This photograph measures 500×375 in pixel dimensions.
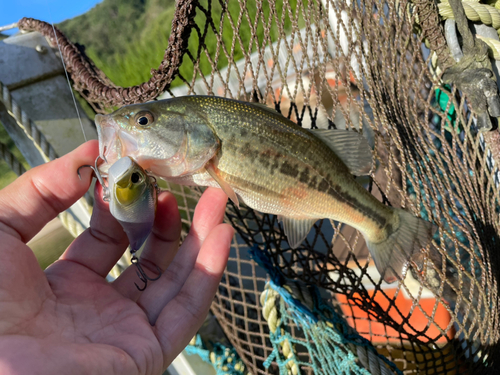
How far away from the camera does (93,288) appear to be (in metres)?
1.22

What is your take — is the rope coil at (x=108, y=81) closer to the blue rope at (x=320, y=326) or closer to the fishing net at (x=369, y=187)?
the fishing net at (x=369, y=187)

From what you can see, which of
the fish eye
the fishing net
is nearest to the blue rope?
the fishing net

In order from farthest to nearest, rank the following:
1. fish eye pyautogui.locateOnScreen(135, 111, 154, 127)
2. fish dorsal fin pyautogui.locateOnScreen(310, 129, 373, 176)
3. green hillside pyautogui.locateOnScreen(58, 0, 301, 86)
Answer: green hillside pyautogui.locateOnScreen(58, 0, 301, 86) → fish dorsal fin pyautogui.locateOnScreen(310, 129, 373, 176) → fish eye pyautogui.locateOnScreen(135, 111, 154, 127)

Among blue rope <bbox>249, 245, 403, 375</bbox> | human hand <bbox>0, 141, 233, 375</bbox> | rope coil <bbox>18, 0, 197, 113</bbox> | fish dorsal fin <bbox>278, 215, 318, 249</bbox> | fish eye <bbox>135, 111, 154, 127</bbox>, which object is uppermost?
rope coil <bbox>18, 0, 197, 113</bbox>

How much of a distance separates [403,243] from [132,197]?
116 cm

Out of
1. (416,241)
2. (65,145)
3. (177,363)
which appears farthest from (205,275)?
(65,145)

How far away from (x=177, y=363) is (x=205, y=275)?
1.29m

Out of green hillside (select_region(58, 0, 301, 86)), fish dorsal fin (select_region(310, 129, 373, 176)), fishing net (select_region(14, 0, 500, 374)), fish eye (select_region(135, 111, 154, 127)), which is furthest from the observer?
green hillside (select_region(58, 0, 301, 86))

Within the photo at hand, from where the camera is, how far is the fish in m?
1.01

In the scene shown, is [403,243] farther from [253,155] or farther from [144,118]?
[144,118]

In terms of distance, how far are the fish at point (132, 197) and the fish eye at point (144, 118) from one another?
153 mm

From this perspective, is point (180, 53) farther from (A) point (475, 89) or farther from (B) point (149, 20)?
(B) point (149, 20)

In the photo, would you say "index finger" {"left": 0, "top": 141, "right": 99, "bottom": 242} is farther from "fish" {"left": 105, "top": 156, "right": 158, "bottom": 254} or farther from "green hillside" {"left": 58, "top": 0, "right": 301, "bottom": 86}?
"green hillside" {"left": 58, "top": 0, "right": 301, "bottom": 86}

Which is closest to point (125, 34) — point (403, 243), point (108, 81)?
point (108, 81)
